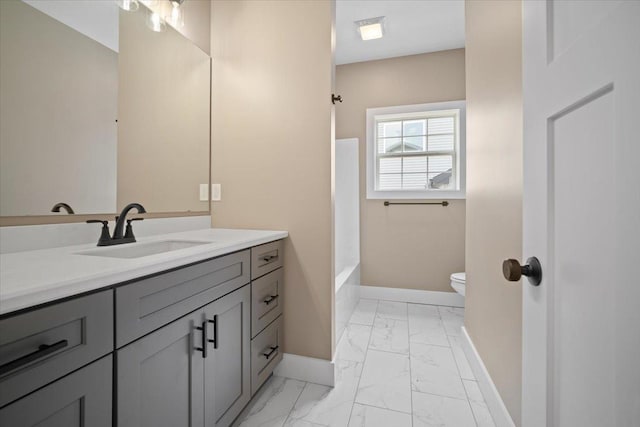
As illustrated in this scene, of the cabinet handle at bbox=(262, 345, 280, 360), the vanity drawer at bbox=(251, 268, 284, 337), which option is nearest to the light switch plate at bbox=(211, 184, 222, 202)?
the vanity drawer at bbox=(251, 268, 284, 337)

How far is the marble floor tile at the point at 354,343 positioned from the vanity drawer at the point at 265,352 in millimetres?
492

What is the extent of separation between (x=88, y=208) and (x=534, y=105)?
169 centimetres

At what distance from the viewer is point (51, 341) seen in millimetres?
629

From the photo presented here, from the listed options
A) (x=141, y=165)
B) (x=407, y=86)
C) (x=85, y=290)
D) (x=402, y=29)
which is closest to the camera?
(x=85, y=290)

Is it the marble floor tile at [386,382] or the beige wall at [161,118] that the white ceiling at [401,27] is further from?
the marble floor tile at [386,382]

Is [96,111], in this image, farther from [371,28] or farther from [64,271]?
[371,28]

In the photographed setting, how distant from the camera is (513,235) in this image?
125cm

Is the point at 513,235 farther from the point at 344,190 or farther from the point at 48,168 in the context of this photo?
the point at 344,190

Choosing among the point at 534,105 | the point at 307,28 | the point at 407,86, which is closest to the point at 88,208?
the point at 307,28

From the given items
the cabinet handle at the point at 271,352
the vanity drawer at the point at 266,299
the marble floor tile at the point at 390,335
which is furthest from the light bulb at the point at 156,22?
the marble floor tile at the point at 390,335

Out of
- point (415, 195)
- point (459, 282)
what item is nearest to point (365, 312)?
point (459, 282)

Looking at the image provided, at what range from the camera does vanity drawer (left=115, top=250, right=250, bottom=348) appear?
80 cm

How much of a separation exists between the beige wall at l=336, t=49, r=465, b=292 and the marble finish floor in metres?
0.85

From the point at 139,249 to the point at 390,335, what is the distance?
76.4 inches
